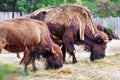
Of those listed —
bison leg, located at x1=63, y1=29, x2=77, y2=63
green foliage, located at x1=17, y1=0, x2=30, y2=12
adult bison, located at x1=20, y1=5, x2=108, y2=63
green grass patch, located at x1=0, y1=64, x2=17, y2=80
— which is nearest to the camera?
green grass patch, located at x1=0, y1=64, x2=17, y2=80

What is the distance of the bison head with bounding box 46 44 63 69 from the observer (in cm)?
924

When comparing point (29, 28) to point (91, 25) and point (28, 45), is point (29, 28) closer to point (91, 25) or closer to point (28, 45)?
point (28, 45)

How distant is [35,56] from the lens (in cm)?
886

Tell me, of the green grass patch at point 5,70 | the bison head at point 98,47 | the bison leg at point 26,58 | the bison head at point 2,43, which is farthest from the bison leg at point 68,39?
the green grass patch at point 5,70

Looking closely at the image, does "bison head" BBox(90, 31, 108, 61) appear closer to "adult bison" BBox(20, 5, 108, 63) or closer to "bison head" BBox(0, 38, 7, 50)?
"adult bison" BBox(20, 5, 108, 63)

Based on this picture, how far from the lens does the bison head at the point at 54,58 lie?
924 centimetres

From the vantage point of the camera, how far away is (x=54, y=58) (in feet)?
30.5

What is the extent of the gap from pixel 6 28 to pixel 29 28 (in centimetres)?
67

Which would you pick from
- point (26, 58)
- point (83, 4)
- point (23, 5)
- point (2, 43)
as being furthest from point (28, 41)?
point (83, 4)

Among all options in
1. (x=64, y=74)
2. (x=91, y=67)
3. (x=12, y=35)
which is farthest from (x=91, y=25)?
(x=12, y=35)

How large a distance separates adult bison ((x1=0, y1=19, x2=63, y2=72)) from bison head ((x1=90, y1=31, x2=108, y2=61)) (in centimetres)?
271

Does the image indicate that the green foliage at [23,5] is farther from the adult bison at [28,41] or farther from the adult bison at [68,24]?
the adult bison at [28,41]

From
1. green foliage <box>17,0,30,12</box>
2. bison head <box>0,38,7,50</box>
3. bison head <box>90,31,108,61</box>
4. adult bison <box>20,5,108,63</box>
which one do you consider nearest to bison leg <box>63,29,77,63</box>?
adult bison <box>20,5,108,63</box>

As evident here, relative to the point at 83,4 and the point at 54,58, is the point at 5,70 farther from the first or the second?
the point at 83,4
